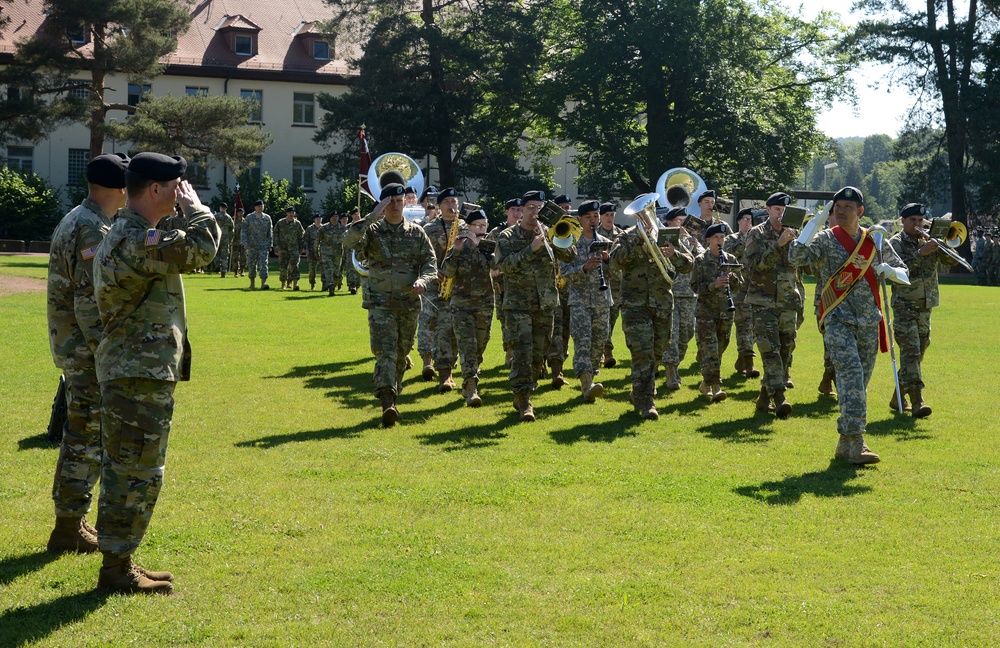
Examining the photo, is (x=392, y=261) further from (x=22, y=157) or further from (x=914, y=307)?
(x=22, y=157)

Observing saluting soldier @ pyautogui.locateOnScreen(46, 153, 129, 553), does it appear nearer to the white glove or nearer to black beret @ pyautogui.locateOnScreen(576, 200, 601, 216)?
the white glove

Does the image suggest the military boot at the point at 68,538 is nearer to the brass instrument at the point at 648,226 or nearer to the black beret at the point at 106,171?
the black beret at the point at 106,171

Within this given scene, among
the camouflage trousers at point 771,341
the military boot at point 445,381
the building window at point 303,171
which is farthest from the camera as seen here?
the building window at point 303,171

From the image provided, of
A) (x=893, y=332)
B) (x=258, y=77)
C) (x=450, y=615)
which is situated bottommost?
(x=450, y=615)

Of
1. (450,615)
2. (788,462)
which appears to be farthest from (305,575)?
(788,462)

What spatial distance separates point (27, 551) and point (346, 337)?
12.8 metres

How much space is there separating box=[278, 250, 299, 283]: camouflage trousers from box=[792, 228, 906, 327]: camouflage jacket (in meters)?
22.6

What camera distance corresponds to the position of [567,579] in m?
6.36

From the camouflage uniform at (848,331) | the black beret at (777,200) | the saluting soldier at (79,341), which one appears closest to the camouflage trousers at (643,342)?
the black beret at (777,200)

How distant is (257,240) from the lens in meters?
31.4

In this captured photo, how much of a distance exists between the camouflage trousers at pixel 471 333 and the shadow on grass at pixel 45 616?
7.04m

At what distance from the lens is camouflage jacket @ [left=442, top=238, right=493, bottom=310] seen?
12.9m

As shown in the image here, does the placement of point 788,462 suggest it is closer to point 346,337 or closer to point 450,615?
point 450,615

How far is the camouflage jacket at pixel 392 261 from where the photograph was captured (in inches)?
438
